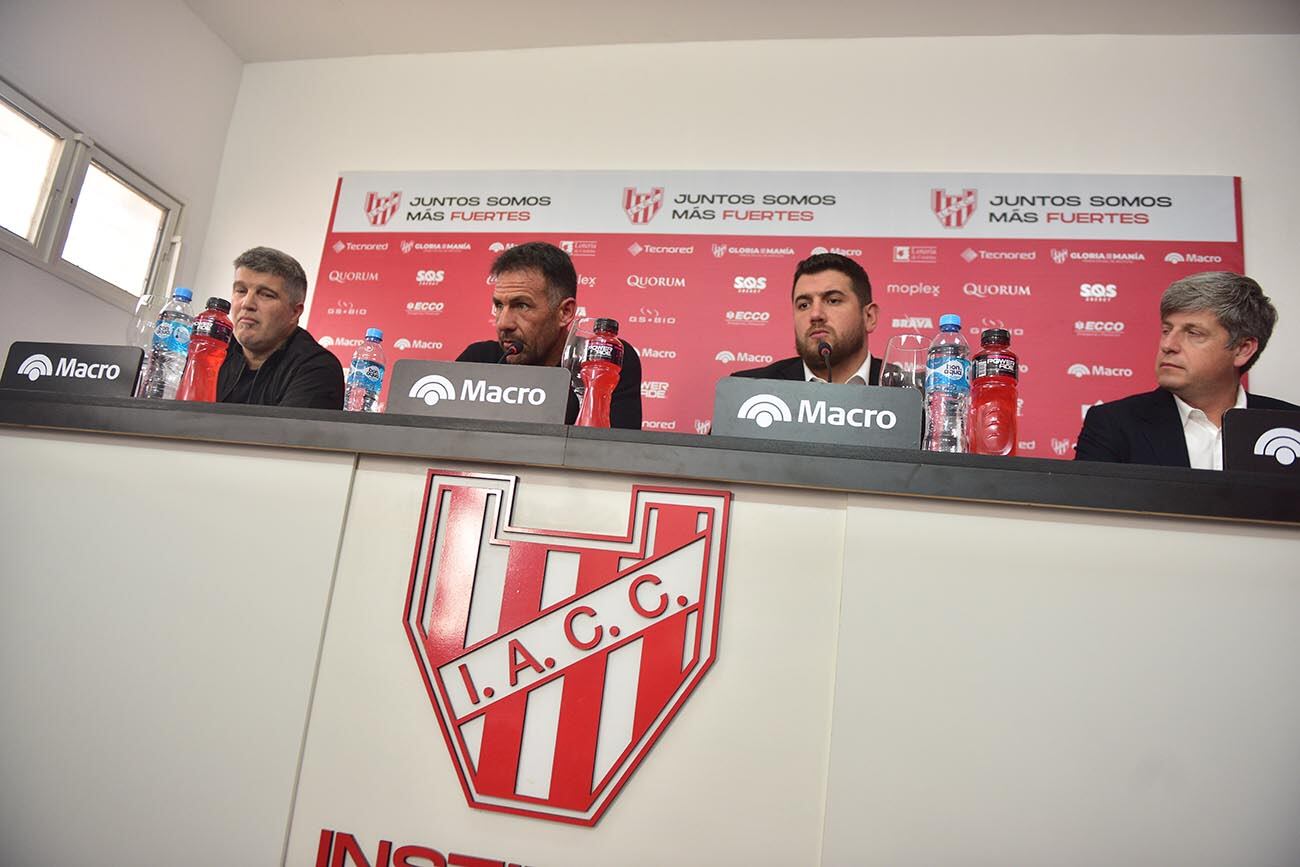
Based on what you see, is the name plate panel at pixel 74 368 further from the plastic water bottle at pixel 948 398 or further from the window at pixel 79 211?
the window at pixel 79 211

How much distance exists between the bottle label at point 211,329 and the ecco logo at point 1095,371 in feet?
7.32

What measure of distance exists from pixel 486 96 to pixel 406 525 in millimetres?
2637

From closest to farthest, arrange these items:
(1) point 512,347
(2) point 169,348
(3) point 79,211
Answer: (2) point 169,348 < (1) point 512,347 < (3) point 79,211

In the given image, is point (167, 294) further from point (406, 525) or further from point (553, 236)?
point (406, 525)

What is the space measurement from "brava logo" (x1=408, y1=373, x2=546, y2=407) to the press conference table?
0.09 metres

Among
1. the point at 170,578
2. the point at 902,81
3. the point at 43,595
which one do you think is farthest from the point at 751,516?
the point at 902,81

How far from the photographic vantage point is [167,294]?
3.15 m

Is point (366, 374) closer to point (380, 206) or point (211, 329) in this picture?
point (211, 329)

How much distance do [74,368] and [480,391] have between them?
2.19ft

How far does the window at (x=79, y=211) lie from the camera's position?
2.64 metres

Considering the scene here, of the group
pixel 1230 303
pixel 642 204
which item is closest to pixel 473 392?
pixel 1230 303

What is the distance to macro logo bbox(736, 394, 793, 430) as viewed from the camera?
1.05 metres

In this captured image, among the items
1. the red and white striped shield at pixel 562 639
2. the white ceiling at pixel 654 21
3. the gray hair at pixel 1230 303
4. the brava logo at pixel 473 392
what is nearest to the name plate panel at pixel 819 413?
the red and white striped shield at pixel 562 639

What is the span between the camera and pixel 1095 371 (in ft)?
8.20
